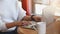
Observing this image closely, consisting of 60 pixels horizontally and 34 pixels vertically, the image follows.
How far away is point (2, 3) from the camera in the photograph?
94 centimetres

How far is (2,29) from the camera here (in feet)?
Answer: 2.90

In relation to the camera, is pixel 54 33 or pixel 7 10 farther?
pixel 7 10

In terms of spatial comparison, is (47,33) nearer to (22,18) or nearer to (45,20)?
(45,20)

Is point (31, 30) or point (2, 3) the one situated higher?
point (2, 3)

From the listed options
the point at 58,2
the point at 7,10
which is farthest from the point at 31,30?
the point at 58,2

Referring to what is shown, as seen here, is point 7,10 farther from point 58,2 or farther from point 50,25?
point 58,2

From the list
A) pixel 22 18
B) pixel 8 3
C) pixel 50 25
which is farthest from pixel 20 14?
pixel 50 25

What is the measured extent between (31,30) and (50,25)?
13cm

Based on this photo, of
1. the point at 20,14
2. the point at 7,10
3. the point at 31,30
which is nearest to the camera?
the point at 31,30

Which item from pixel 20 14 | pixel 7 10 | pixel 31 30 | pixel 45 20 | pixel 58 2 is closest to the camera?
pixel 45 20

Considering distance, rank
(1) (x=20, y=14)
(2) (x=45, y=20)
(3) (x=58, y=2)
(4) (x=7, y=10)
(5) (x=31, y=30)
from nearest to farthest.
A: 1. (2) (x=45, y=20)
2. (5) (x=31, y=30)
3. (4) (x=7, y=10)
4. (1) (x=20, y=14)
5. (3) (x=58, y=2)

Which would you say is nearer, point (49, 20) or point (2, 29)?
point (49, 20)

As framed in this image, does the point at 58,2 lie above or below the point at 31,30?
above

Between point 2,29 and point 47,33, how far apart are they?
0.96 ft
